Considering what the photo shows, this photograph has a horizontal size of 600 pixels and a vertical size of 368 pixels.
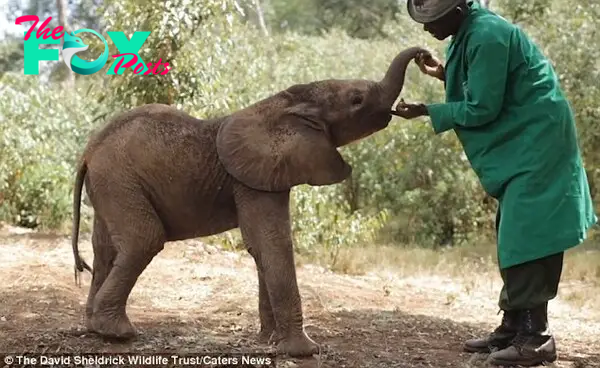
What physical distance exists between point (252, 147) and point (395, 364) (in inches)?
49.5

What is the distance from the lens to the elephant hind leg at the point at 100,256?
4215mm

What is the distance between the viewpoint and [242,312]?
211 inches

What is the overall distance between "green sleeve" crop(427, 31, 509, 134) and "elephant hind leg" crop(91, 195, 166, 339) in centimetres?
153

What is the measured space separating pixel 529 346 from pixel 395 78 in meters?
1.45

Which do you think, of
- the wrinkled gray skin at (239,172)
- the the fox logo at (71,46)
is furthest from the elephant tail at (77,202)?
the the fox logo at (71,46)

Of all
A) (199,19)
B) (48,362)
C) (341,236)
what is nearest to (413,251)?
(341,236)

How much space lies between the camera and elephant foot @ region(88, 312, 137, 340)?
3992 millimetres

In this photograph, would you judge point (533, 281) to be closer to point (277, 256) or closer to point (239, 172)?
point (277, 256)

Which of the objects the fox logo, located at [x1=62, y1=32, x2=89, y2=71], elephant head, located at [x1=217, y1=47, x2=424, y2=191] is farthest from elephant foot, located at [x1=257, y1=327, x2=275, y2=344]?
the fox logo, located at [x1=62, y1=32, x2=89, y2=71]

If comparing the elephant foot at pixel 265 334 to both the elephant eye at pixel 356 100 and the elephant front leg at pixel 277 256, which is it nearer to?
the elephant front leg at pixel 277 256

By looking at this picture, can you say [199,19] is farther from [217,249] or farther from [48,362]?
[48,362]

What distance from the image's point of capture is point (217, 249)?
8.42 m

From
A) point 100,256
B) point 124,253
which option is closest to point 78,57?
point 100,256

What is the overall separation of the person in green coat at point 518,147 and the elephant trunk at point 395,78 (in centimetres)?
7
